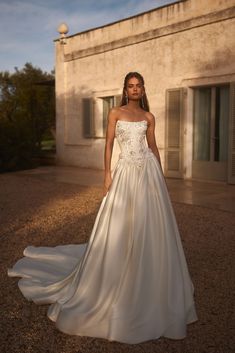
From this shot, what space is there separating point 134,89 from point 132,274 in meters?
1.36

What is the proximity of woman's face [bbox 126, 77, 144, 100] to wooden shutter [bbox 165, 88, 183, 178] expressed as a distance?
689 centimetres

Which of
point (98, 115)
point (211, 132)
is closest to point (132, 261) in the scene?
point (211, 132)

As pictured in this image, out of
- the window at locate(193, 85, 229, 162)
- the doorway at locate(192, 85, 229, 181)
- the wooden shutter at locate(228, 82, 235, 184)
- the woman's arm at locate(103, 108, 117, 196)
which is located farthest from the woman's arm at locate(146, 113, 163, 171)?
the window at locate(193, 85, 229, 162)

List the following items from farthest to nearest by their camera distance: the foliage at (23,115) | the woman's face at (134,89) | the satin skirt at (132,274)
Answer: the foliage at (23,115), the woman's face at (134,89), the satin skirt at (132,274)

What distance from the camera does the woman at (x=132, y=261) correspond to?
2.60 m

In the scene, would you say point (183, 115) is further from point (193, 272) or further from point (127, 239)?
point (127, 239)

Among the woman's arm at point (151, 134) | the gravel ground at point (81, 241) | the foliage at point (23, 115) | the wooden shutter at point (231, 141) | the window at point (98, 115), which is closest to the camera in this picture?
the gravel ground at point (81, 241)

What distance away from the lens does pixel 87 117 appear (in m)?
12.8

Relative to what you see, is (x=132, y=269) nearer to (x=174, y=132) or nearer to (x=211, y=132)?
(x=211, y=132)

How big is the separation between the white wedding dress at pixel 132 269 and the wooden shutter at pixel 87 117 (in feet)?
32.1

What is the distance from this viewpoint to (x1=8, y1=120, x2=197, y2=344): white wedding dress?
8.52ft

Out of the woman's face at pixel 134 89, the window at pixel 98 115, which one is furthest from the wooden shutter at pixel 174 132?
the woman's face at pixel 134 89

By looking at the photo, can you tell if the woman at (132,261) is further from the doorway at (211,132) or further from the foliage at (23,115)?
the foliage at (23,115)

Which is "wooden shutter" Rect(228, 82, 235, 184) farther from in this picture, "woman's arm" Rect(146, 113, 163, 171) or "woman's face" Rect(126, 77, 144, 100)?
"woman's face" Rect(126, 77, 144, 100)
